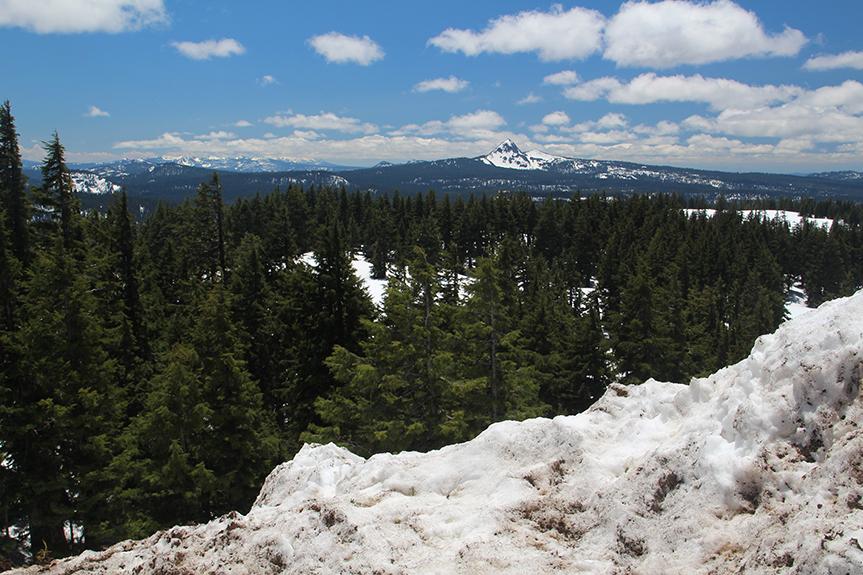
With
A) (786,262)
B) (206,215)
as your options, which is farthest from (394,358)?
(786,262)

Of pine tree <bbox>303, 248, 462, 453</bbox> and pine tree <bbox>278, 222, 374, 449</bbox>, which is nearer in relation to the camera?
pine tree <bbox>303, 248, 462, 453</bbox>

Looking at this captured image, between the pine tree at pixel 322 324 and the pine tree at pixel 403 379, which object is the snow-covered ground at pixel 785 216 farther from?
the pine tree at pixel 403 379

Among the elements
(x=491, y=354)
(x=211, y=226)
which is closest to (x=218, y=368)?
(x=491, y=354)

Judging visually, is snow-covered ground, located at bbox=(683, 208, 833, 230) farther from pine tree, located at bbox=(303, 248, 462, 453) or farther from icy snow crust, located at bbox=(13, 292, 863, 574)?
icy snow crust, located at bbox=(13, 292, 863, 574)

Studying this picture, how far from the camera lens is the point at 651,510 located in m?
3.99

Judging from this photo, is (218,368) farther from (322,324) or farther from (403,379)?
(403,379)

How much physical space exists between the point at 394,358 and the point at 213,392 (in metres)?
5.94

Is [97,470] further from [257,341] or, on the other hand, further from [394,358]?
[257,341]

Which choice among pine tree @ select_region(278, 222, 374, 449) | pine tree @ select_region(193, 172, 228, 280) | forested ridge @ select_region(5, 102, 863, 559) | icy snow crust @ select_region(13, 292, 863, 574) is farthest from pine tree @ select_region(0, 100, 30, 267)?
icy snow crust @ select_region(13, 292, 863, 574)

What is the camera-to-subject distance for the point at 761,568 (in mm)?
2971

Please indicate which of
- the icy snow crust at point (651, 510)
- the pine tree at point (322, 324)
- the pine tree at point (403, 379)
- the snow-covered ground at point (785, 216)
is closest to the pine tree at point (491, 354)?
the pine tree at point (403, 379)

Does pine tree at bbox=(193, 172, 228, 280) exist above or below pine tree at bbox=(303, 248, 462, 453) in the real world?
above

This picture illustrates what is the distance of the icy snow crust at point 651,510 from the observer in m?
3.26

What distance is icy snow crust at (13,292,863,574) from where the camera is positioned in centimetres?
326
